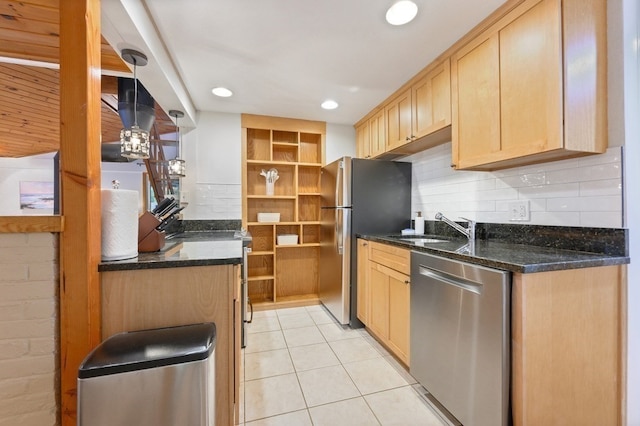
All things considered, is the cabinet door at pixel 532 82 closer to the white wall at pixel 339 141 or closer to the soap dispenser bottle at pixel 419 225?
the soap dispenser bottle at pixel 419 225

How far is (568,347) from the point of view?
119cm

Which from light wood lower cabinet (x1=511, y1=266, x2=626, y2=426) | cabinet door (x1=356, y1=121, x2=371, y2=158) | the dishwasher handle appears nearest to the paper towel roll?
the dishwasher handle

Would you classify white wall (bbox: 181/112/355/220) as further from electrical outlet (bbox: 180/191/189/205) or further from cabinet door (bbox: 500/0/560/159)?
cabinet door (bbox: 500/0/560/159)

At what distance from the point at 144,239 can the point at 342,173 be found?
186 cm

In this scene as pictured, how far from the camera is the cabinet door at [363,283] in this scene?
2531mm

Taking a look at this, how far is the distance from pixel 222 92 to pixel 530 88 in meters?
2.44

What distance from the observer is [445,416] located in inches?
60.5

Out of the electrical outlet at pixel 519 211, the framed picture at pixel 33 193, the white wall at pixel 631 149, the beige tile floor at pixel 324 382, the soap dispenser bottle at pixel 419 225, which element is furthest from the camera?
the framed picture at pixel 33 193

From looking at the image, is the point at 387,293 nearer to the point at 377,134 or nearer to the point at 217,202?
the point at 377,134

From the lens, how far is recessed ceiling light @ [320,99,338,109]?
111 inches

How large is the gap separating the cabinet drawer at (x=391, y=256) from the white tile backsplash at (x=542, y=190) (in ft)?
2.29

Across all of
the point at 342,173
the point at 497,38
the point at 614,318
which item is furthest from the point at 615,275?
the point at 342,173

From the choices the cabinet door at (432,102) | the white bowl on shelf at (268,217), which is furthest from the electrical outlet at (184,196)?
the cabinet door at (432,102)

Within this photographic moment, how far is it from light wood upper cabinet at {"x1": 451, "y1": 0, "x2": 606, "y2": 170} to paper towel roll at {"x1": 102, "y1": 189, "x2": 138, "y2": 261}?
1.96 m
